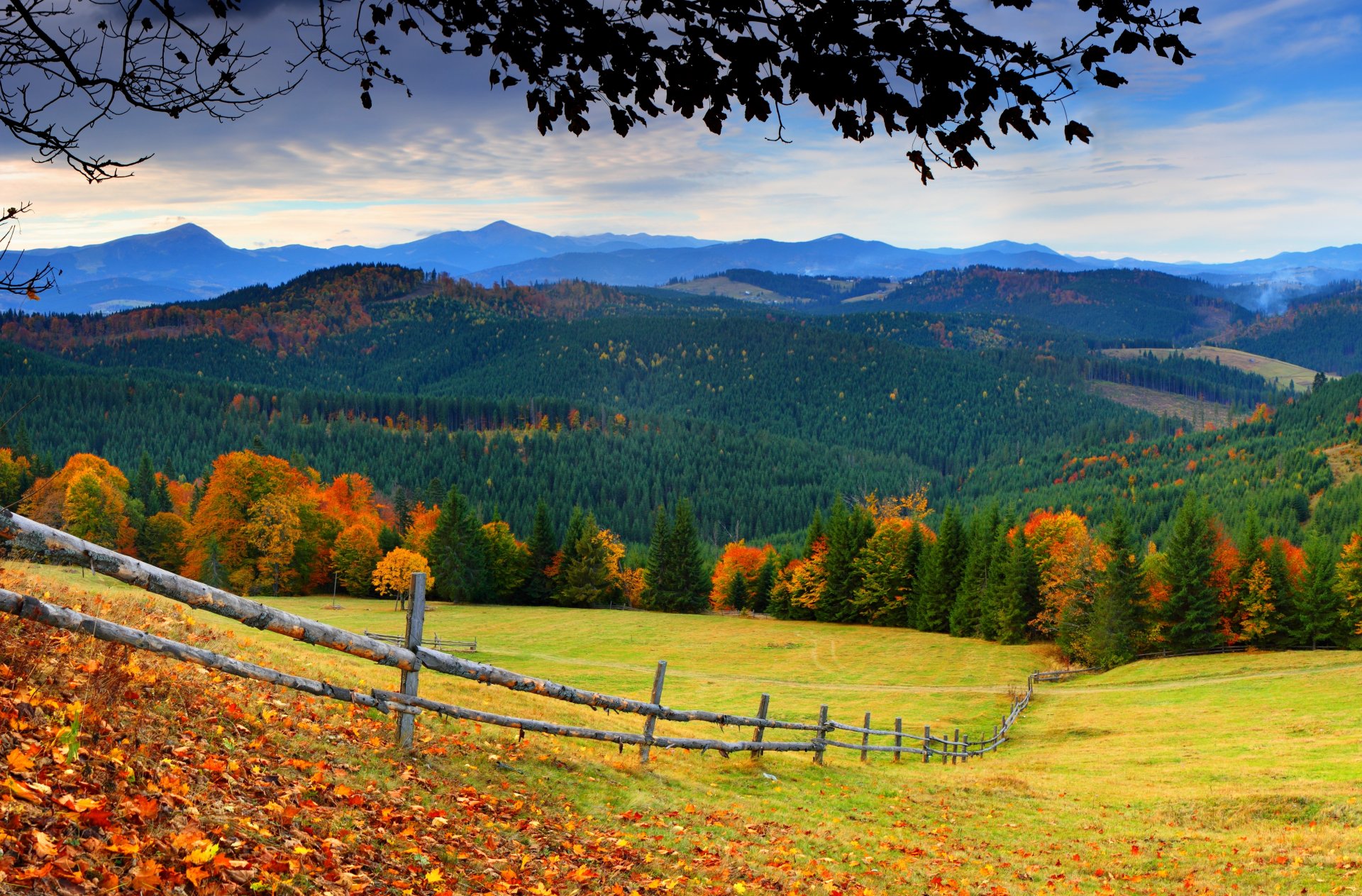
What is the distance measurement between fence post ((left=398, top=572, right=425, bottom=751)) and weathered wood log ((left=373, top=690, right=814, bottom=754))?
0.50ft

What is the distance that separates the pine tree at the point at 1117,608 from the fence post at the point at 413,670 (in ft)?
188

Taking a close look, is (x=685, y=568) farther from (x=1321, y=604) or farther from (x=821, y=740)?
(x=821, y=740)

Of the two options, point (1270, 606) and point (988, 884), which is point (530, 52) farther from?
point (1270, 606)

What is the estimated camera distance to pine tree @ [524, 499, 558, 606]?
8294 centimetres

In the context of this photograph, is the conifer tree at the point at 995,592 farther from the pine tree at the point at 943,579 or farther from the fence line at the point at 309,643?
the fence line at the point at 309,643

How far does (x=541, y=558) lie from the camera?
83438mm

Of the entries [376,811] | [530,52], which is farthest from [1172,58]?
Result: [376,811]

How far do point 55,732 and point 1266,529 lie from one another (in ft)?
466

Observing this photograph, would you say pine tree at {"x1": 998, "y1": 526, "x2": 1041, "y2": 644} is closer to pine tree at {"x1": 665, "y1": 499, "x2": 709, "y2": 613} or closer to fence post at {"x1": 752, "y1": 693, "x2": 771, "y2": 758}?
pine tree at {"x1": 665, "y1": 499, "x2": 709, "y2": 613}

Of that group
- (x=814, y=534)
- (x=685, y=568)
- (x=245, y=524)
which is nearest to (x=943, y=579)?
(x=814, y=534)

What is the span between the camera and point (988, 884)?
34.7ft

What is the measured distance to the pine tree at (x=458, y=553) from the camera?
259ft

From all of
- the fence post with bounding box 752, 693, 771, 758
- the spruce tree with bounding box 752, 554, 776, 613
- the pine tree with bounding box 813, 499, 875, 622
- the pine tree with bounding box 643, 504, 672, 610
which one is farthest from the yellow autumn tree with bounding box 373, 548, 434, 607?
the fence post with bounding box 752, 693, 771, 758

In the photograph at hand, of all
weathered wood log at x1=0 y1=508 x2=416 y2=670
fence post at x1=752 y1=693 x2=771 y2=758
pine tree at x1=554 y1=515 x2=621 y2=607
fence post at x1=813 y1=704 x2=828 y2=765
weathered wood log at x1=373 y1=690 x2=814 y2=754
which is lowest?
pine tree at x1=554 y1=515 x2=621 y2=607
